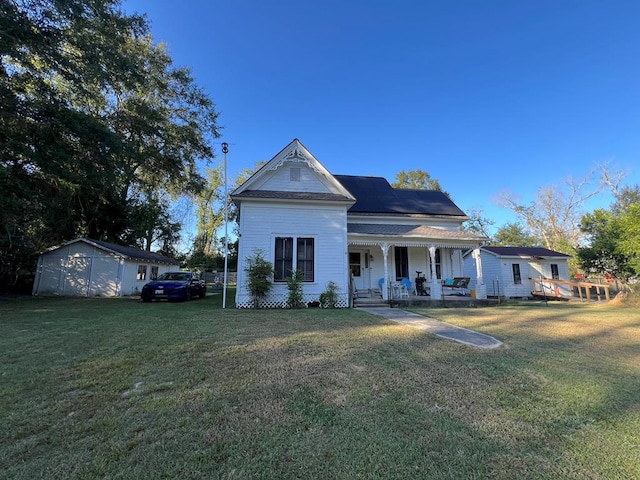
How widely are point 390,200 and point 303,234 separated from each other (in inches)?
284

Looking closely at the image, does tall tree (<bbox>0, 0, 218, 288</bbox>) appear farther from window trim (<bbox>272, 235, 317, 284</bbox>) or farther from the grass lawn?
the grass lawn

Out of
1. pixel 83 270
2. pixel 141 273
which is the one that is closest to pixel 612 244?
pixel 141 273

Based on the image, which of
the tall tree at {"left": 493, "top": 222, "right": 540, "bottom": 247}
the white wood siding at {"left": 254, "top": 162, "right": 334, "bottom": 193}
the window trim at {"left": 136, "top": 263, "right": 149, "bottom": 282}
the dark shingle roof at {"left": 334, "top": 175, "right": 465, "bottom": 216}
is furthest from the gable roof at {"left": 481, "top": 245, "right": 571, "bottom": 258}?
the window trim at {"left": 136, "top": 263, "right": 149, "bottom": 282}

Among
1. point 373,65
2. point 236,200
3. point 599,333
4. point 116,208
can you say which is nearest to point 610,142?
point 373,65

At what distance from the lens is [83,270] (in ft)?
64.8

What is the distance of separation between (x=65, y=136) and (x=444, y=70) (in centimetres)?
1933

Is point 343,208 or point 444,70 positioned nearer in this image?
point 343,208

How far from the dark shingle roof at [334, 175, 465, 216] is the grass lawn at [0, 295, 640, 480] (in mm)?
11202

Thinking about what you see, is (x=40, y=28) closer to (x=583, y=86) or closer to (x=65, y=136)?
(x=65, y=136)

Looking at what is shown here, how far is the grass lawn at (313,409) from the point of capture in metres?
2.20

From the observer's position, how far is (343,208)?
13.2 m

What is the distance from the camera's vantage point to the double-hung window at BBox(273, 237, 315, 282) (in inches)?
494

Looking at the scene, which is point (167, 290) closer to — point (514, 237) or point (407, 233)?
point (407, 233)

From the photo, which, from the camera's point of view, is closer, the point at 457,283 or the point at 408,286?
the point at 457,283
